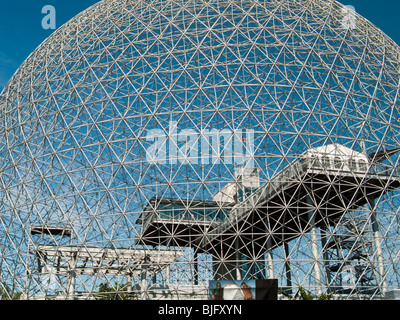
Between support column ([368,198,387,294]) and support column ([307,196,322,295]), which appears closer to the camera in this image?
support column ([307,196,322,295])

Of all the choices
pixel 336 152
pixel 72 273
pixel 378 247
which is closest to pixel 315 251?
pixel 378 247

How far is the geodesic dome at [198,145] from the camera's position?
2102cm

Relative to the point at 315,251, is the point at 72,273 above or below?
below

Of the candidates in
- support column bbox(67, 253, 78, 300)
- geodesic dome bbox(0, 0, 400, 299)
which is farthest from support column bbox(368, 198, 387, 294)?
support column bbox(67, 253, 78, 300)

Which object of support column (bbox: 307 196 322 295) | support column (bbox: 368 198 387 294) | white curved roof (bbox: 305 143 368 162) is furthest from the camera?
white curved roof (bbox: 305 143 368 162)

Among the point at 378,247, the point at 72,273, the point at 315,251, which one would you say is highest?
the point at 378,247

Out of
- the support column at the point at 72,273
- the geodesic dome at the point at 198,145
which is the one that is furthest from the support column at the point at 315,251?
the support column at the point at 72,273

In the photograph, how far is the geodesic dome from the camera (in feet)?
68.9

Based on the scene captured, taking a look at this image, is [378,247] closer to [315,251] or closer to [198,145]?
[315,251]

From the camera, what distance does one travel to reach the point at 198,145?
25.0 m

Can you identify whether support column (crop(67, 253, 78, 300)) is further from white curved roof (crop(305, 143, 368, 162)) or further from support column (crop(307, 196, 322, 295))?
white curved roof (crop(305, 143, 368, 162))
